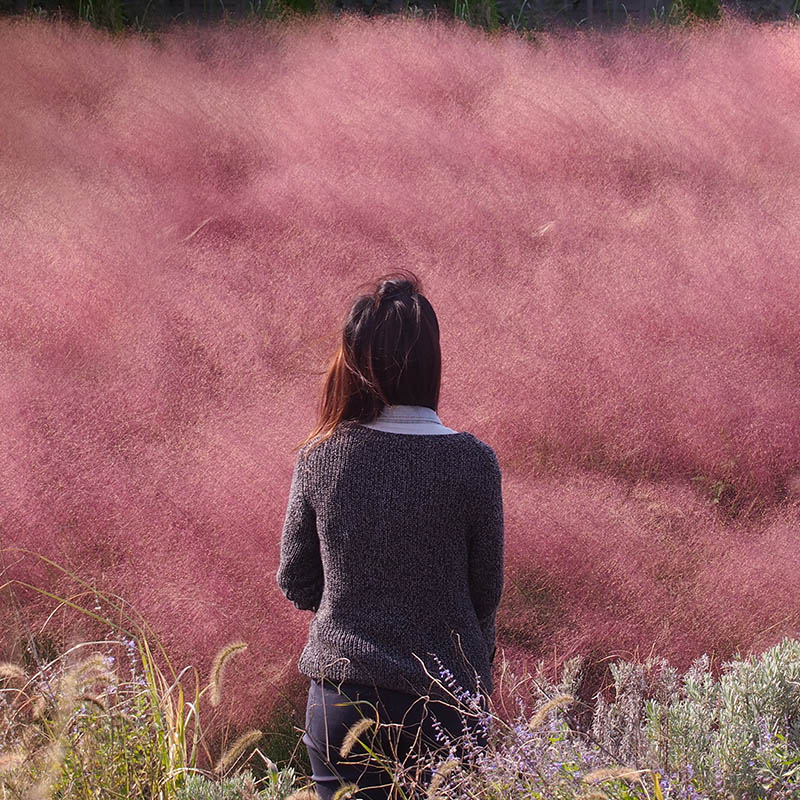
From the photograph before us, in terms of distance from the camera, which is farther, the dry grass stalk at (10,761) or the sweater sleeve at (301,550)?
the sweater sleeve at (301,550)

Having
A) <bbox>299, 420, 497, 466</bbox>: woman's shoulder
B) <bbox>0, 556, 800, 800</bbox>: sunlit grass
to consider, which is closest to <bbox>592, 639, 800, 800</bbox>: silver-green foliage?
<bbox>0, 556, 800, 800</bbox>: sunlit grass

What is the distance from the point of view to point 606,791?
1.48m

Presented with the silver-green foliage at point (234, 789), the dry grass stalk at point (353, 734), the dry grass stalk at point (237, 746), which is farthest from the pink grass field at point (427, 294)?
the dry grass stalk at point (353, 734)

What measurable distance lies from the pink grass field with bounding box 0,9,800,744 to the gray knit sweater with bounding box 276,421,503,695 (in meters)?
0.51

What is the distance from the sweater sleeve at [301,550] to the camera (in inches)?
64.0

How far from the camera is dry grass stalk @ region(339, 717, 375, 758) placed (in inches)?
57.4

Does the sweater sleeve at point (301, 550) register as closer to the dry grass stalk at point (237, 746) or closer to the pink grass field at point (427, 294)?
the dry grass stalk at point (237, 746)

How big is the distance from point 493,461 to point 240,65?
437 cm

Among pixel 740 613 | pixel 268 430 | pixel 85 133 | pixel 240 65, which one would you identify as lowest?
pixel 740 613

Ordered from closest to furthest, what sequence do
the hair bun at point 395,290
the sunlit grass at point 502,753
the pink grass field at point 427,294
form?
the sunlit grass at point 502,753
the hair bun at point 395,290
the pink grass field at point 427,294

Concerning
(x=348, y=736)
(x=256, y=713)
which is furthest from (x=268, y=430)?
(x=348, y=736)

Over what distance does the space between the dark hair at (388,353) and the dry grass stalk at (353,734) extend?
449 mm

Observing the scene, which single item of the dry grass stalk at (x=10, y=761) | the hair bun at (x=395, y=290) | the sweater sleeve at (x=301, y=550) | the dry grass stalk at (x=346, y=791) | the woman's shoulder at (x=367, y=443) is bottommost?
the dry grass stalk at (x=10, y=761)

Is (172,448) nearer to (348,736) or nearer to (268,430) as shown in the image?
(268,430)
